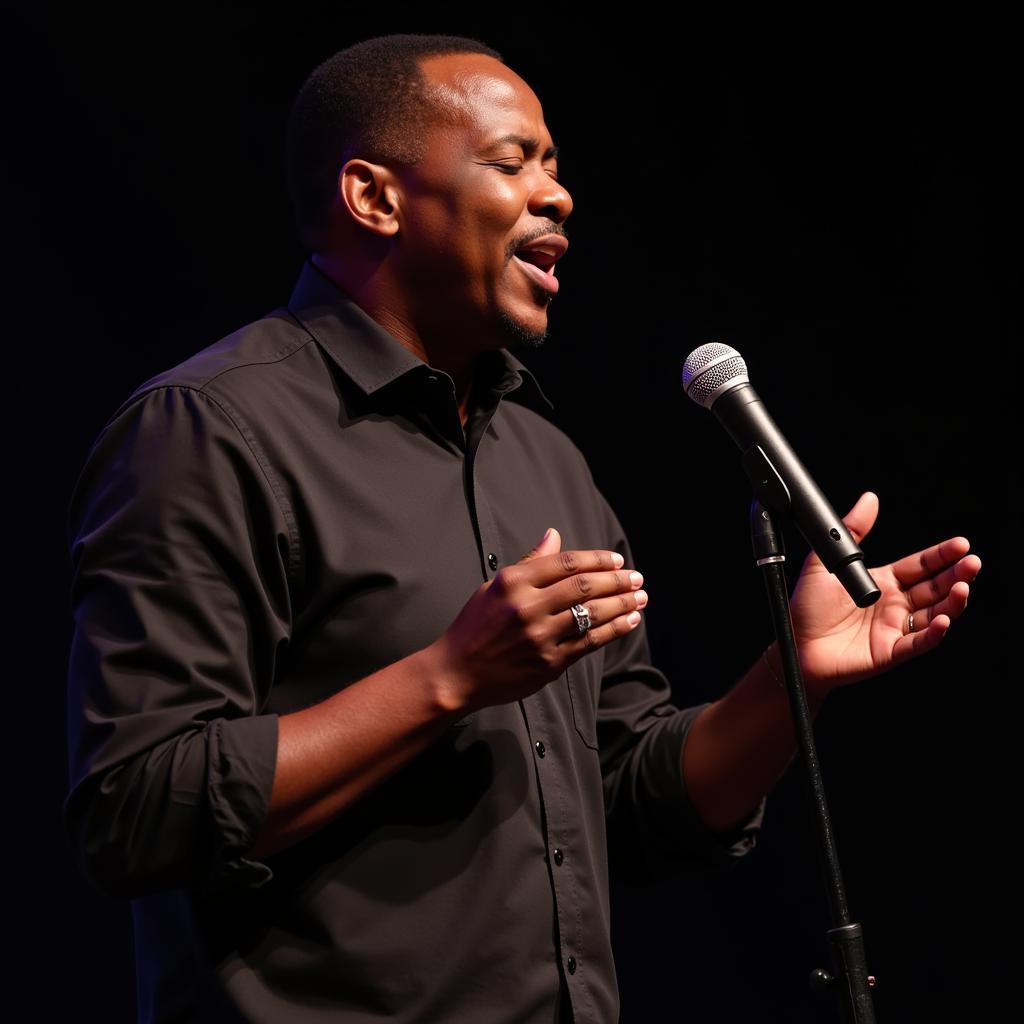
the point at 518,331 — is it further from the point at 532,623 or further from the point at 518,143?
the point at 532,623

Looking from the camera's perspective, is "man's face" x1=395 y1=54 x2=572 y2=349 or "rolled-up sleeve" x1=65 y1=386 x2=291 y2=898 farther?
"man's face" x1=395 y1=54 x2=572 y2=349

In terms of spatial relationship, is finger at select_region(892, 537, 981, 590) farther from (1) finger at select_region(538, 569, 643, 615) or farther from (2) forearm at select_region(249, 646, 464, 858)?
(2) forearm at select_region(249, 646, 464, 858)

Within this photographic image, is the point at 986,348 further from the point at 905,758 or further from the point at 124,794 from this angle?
Result: the point at 124,794

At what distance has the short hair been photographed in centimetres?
191

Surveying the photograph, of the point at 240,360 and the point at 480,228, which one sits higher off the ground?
the point at 480,228

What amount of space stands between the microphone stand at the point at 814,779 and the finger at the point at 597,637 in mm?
160

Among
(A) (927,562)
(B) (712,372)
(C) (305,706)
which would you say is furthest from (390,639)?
(A) (927,562)

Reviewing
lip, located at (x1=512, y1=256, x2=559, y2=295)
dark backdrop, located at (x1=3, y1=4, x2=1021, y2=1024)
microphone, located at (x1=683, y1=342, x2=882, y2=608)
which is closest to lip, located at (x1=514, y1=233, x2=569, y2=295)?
lip, located at (x1=512, y1=256, x2=559, y2=295)

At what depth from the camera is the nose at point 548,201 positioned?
1.88 metres

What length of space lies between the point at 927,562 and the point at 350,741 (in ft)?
2.80

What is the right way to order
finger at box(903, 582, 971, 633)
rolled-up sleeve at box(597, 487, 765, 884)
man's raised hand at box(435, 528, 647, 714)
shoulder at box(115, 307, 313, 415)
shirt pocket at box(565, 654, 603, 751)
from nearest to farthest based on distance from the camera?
man's raised hand at box(435, 528, 647, 714)
shoulder at box(115, 307, 313, 415)
finger at box(903, 582, 971, 633)
shirt pocket at box(565, 654, 603, 751)
rolled-up sleeve at box(597, 487, 765, 884)

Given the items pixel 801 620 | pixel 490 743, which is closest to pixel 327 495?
pixel 490 743

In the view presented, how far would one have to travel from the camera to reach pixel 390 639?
1575mm

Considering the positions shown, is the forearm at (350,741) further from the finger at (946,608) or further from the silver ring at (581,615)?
the finger at (946,608)
